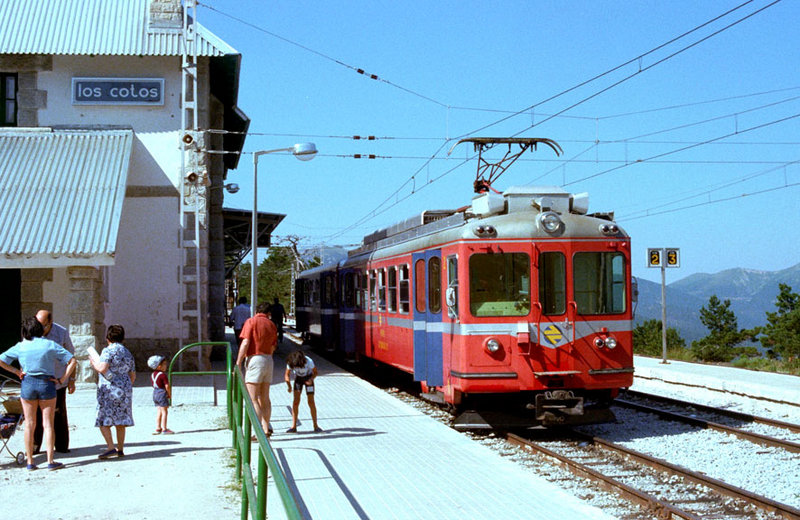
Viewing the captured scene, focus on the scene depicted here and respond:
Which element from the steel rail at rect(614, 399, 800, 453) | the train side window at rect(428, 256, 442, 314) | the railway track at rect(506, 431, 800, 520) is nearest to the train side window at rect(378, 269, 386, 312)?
the train side window at rect(428, 256, 442, 314)

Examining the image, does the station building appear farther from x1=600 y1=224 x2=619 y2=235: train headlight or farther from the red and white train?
x1=600 y1=224 x2=619 y2=235: train headlight

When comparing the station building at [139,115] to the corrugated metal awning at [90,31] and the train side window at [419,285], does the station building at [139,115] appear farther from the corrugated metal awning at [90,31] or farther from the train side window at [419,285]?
the train side window at [419,285]

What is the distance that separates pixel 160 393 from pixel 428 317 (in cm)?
407

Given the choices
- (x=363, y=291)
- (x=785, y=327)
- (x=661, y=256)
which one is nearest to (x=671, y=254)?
(x=661, y=256)

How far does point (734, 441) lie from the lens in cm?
1189

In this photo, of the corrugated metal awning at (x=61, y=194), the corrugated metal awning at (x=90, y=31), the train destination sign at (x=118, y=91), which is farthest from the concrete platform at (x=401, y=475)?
the corrugated metal awning at (x=90, y=31)

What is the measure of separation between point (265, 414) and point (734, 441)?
6.00 m

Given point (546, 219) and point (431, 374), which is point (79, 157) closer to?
point (431, 374)

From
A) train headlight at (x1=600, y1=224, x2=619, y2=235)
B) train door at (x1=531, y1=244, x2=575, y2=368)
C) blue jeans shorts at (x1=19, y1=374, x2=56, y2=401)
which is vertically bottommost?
blue jeans shorts at (x1=19, y1=374, x2=56, y2=401)

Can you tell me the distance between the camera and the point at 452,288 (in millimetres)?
12438

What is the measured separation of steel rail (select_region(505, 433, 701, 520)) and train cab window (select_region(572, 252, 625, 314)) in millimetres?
2080

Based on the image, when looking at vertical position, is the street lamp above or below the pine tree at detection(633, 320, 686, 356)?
above

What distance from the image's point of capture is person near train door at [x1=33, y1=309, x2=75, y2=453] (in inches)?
389

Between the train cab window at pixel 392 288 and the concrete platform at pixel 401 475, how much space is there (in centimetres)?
282
